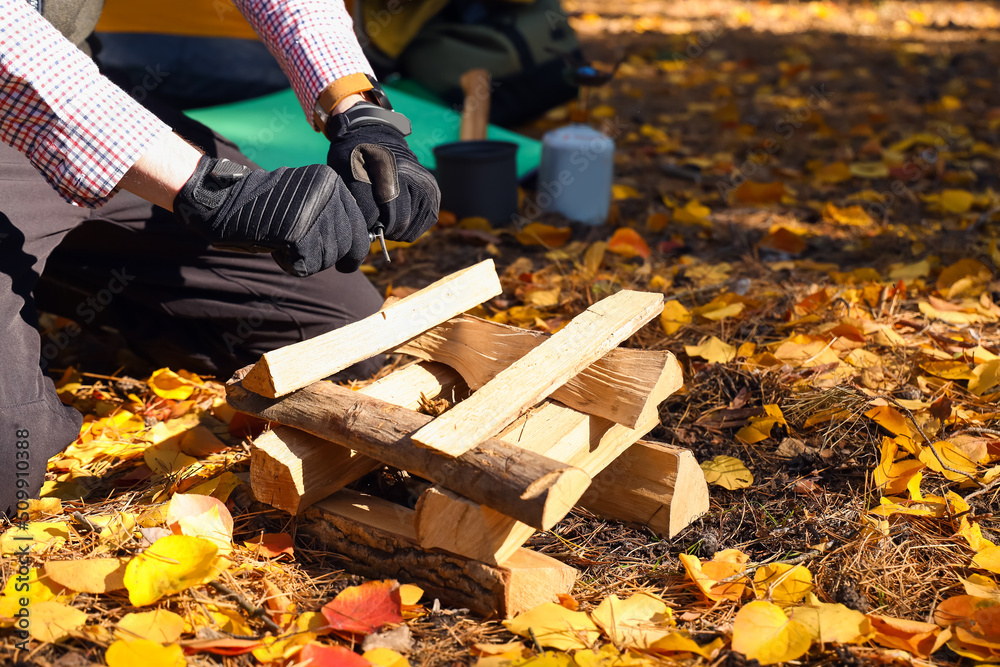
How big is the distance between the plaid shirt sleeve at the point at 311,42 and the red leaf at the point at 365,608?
1042 mm

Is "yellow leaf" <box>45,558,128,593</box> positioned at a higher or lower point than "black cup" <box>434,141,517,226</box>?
lower

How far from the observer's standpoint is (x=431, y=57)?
394 centimetres

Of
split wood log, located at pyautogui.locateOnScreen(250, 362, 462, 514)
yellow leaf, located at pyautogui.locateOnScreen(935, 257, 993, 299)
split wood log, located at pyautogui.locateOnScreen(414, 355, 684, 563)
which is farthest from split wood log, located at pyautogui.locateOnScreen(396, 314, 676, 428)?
yellow leaf, located at pyautogui.locateOnScreen(935, 257, 993, 299)

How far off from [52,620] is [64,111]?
79 centimetres

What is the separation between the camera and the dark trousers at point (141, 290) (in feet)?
5.22

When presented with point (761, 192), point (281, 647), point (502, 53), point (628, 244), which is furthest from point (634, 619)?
point (502, 53)

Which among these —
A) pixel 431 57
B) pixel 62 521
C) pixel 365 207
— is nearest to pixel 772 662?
pixel 365 207

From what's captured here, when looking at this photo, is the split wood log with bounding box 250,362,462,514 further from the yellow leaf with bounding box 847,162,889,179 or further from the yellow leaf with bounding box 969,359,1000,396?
the yellow leaf with bounding box 847,162,889,179

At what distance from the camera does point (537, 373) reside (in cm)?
131

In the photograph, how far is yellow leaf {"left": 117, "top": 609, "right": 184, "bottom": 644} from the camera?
3.78 ft

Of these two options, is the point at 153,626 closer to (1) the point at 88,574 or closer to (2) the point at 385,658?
(1) the point at 88,574

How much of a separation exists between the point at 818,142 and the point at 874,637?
338 cm

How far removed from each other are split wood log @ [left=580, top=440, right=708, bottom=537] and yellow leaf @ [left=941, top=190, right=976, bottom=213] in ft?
7.10

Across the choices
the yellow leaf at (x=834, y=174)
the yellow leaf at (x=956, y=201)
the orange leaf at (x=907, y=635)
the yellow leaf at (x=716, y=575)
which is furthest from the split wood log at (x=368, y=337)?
the yellow leaf at (x=834, y=174)
